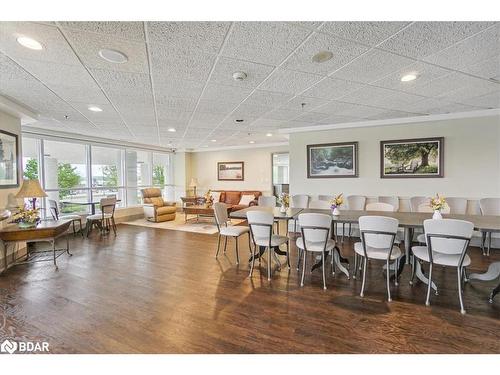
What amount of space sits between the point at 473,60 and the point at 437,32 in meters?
0.91

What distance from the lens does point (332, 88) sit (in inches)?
122

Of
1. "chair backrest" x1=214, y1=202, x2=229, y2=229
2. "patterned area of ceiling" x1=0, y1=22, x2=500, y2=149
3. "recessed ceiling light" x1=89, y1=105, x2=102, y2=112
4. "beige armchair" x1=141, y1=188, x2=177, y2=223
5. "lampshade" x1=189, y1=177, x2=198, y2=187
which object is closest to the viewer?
"patterned area of ceiling" x1=0, y1=22, x2=500, y2=149

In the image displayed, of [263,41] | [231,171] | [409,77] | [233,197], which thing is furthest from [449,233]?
[231,171]

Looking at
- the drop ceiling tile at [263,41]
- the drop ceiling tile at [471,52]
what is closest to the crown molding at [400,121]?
the drop ceiling tile at [471,52]

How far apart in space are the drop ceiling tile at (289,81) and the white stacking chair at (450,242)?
2024 millimetres

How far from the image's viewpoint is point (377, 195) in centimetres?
501

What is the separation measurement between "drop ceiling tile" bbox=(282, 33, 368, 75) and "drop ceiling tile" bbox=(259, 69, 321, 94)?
113 millimetres

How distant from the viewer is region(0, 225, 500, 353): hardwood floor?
1816 millimetres

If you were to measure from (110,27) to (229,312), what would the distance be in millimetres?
2634

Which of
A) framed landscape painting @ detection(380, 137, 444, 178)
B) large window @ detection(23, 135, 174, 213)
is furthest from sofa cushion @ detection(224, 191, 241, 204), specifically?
framed landscape painting @ detection(380, 137, 444, 178)

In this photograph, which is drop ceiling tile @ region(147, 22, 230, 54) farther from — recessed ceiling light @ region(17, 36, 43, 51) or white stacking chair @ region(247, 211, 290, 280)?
white stacking chair @ region(247, 211, 290, 280)

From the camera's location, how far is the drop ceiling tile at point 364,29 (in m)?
1.75

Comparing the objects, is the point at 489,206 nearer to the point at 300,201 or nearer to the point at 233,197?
the point at 300,201
